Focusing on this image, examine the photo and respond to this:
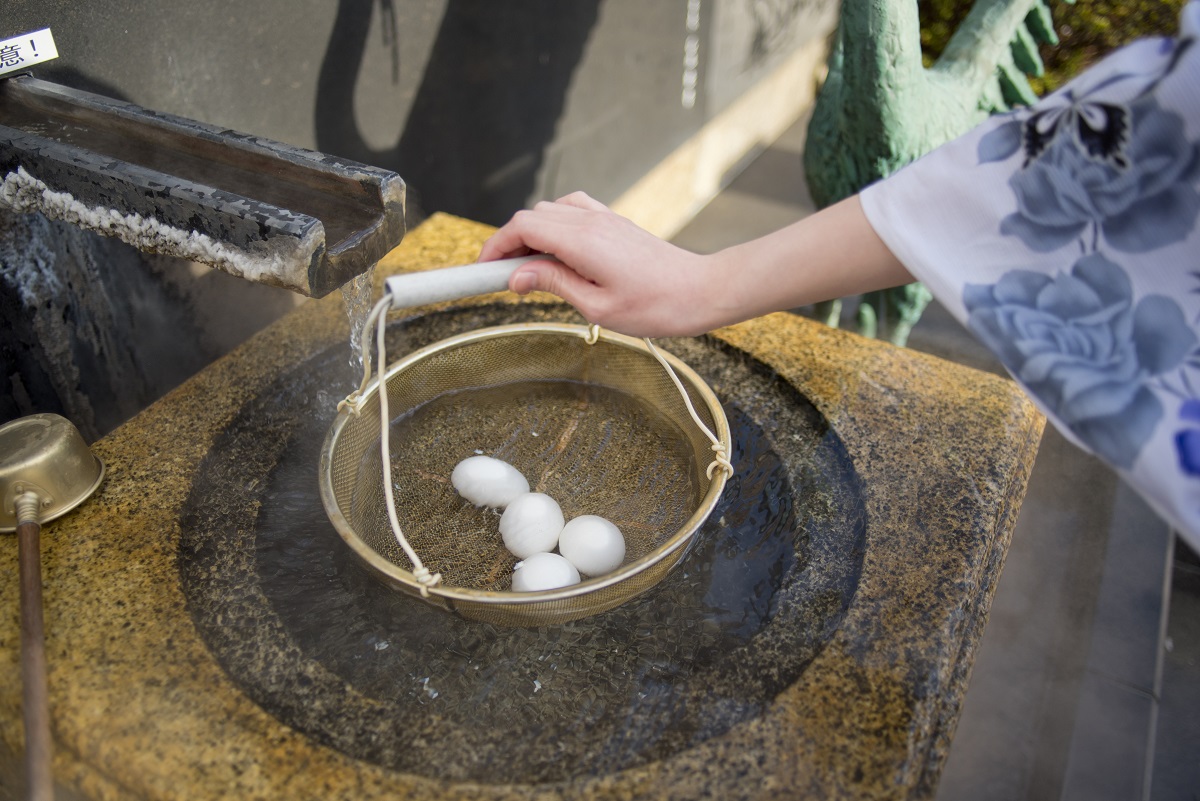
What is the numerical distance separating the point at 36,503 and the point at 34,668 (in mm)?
338

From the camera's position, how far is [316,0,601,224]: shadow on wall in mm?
2545

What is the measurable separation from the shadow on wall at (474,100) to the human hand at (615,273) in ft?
4.93

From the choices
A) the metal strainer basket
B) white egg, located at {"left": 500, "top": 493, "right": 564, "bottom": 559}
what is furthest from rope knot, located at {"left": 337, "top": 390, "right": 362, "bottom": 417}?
white egg, located at {"left": 500, "top": 493, "right": 564, "bottom": 559}

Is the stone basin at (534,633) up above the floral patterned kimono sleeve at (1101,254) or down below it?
below

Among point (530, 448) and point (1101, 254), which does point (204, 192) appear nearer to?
point (530, 448)

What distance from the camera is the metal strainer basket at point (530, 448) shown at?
4.71ft

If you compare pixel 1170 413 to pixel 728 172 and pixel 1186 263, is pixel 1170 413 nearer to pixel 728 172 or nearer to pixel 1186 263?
pixel 1186 263

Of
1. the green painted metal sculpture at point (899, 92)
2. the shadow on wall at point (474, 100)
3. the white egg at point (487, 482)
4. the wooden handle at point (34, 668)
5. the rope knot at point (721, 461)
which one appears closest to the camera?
the wooden handle at point (34, 668)

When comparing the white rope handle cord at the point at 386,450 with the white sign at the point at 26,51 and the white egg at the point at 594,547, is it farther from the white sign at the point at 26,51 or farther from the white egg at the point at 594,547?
the white sign at the point at 26,51

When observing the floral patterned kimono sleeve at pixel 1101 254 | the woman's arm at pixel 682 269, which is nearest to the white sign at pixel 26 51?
the woman's arm at pixel 682 269

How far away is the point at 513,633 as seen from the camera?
4.49 ft

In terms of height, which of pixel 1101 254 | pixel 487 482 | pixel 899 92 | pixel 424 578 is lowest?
pixel 487 482

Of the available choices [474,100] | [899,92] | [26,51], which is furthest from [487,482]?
[474,100]

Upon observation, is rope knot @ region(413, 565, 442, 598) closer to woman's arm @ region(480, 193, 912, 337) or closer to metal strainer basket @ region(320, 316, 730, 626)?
metal strainer basket @ region(320, 316, 730, 626)
